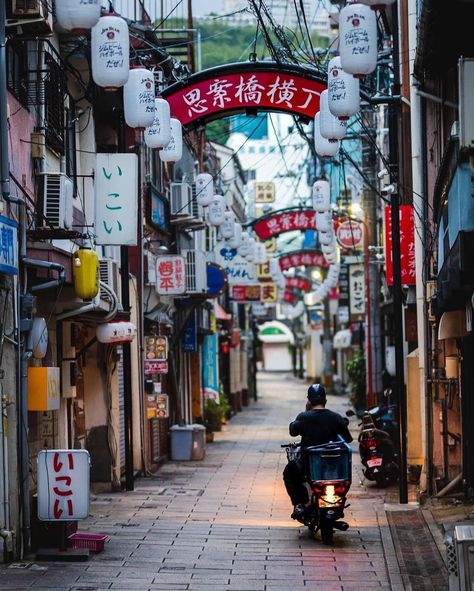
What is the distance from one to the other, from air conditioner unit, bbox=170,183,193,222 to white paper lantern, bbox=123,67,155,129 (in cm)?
1493

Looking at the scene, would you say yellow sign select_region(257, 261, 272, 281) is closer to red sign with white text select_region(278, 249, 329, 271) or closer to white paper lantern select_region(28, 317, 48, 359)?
red sign with white text select_region(278, 249, 329, 271)

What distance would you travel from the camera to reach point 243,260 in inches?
1687

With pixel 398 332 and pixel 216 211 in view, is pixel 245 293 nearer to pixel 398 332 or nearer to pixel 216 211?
pixel 216 211

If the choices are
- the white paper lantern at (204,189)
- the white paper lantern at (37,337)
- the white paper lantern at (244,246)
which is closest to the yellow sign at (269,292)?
the white paper lantern at (244,246)

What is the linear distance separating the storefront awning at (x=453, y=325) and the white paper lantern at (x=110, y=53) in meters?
6.44

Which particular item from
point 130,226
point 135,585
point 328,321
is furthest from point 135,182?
point 328,321

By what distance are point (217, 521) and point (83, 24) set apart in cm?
877

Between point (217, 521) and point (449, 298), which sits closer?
point (449, 298)

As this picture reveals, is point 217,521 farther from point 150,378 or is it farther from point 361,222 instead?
point 361,222

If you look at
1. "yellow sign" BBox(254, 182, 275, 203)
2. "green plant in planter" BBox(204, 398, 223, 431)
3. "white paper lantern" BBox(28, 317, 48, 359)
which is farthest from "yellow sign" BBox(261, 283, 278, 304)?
"white paper lantern" BBox(28, 317, 48, 359)

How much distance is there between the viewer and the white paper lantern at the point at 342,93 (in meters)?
15.9

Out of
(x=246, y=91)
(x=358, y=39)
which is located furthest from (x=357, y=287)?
(x=358, y=39)

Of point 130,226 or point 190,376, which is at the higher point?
point 130,226

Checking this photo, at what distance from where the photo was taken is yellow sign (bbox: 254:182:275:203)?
55.3 metres
